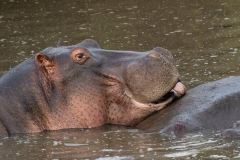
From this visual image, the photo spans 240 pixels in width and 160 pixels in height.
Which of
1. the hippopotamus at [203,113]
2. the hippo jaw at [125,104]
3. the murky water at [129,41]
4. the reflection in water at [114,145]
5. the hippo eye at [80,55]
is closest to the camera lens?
the reflection in water at [114,145]

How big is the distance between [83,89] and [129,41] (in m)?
5.82

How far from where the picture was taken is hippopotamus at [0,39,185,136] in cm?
664

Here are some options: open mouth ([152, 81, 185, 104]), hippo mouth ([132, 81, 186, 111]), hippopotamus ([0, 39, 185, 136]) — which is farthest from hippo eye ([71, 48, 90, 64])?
open mouth ([152, 81, 185, 104])

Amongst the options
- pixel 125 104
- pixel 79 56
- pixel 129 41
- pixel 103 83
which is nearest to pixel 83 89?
pixel 103 83

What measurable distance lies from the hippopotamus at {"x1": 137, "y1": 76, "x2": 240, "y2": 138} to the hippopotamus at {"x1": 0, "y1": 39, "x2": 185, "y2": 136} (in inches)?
6.8

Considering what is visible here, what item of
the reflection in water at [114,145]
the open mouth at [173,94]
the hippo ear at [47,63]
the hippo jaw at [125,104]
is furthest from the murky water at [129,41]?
the hippo ear at [47,63]

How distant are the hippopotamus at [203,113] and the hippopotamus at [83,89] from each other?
0.56 ft

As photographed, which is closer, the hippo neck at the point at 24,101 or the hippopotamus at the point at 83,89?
the hippopotamus at the point at 83,89

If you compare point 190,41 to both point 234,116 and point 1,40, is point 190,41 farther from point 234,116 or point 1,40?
point 234,116

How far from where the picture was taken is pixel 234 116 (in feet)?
20.7

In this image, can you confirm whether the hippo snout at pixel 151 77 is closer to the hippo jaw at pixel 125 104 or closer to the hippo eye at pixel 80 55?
the hippo jaw at pixel 125 104

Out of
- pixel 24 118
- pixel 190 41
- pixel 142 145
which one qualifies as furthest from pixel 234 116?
pixel 190 41

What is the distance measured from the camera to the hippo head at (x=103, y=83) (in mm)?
6598

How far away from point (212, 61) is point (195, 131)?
160 inches
